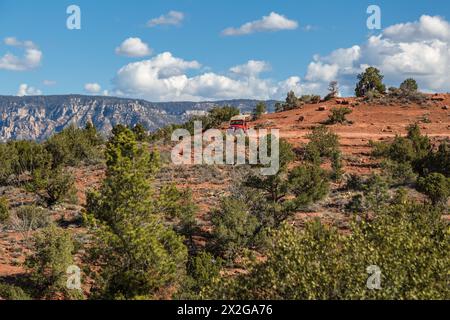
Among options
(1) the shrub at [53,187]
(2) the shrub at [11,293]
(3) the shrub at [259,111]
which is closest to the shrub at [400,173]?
(1) the shrub at [53,187]

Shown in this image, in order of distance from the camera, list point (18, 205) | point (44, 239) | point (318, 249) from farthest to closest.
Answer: point (18, 205) → point (44, 239) → point (318, 249)

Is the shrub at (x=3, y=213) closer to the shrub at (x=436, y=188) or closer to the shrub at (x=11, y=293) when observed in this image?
the shrub at (x=11, y=293)

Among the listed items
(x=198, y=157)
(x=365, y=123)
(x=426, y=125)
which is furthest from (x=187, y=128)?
(x=426, y=125)

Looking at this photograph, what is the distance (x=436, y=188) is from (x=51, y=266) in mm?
25454

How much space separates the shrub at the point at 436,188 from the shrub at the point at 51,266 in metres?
24.2

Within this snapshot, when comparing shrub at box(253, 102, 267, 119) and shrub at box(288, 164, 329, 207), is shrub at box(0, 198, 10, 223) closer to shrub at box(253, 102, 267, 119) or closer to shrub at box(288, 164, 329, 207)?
shrub at box(288, 164, 329, 207)

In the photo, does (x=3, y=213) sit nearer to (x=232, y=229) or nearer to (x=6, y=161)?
(x=232, y=229)

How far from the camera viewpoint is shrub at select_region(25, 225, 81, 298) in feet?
70.7

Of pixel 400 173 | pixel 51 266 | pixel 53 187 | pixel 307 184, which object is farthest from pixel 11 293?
pixel 400 173

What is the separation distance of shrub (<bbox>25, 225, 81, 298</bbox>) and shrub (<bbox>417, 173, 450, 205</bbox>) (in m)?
24.2

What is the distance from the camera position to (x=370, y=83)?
8988 centimetres

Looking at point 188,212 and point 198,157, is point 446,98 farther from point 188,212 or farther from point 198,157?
point 188,212
